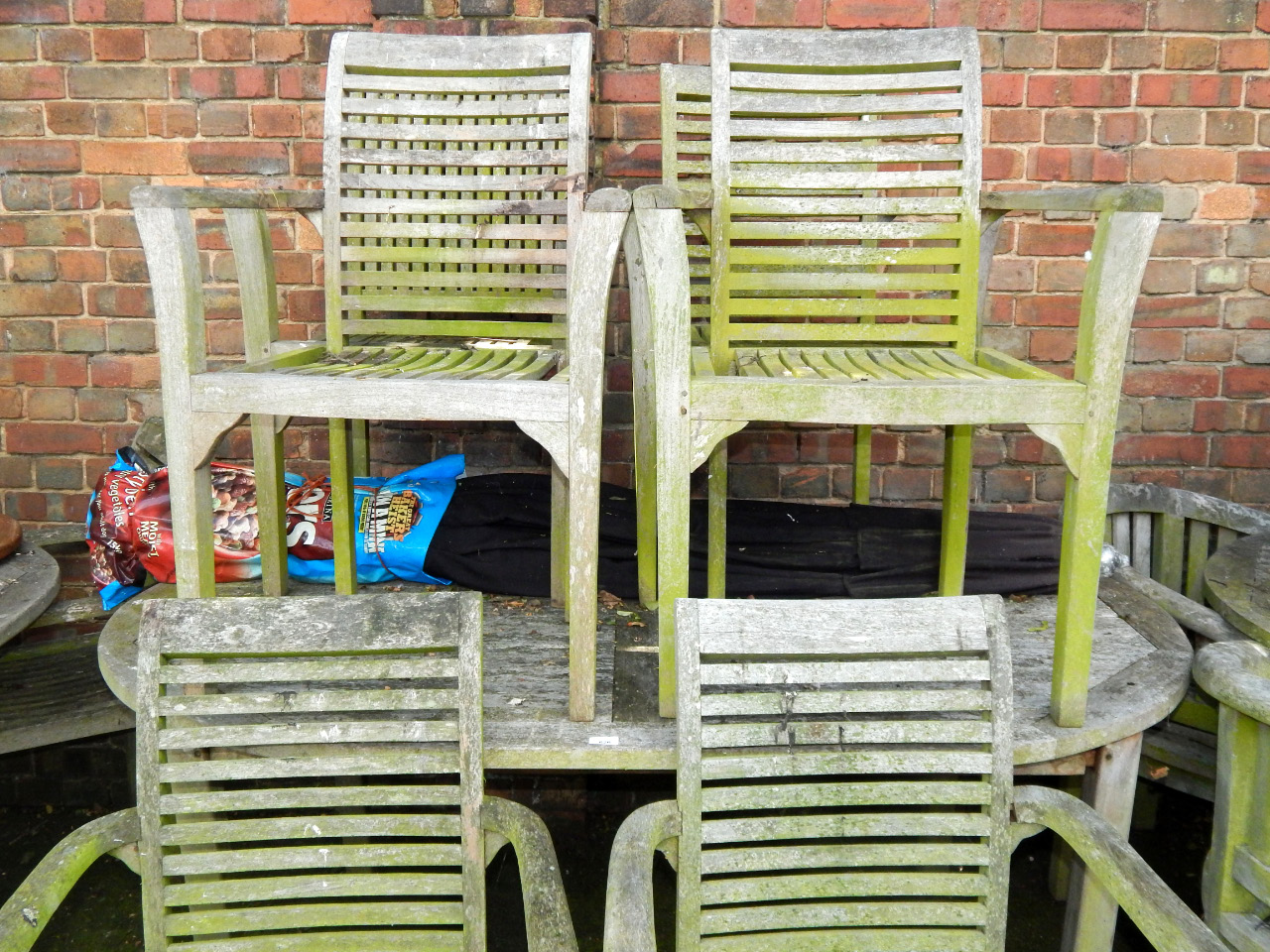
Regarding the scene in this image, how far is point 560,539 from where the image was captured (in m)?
2.27

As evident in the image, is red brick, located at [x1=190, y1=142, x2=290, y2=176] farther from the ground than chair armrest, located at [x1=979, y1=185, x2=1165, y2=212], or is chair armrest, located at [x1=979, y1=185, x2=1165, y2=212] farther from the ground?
red brick, located at [x1=190, y1=142, x2=290, y2=176]

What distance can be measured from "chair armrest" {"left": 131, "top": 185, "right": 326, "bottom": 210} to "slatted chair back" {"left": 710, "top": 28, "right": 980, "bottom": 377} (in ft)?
2.46

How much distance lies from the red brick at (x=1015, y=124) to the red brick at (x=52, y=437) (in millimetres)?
2356

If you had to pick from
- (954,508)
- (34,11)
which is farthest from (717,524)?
(34,11)

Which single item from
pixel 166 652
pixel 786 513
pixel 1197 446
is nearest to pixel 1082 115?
pixel 1197 446

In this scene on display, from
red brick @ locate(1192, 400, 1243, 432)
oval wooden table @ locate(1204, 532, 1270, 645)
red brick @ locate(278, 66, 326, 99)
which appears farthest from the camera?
red brick @ locate(1192, 400, 1243, 432)

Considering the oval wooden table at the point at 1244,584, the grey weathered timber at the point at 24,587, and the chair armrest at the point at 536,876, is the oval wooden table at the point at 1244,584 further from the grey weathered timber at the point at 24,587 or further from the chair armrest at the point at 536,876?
the grey weathered timber at the point at 24,587

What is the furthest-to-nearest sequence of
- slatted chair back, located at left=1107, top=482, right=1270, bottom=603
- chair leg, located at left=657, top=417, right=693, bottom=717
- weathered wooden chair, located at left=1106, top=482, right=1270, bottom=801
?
1. slatted chair back, located at left=1107, top=482, right=1270, bottom=603
2. weathered wooden chair, located at left=1106, top=482, right=1270, bottom=801
3. chair leg, located at left=657, top=417, right=693, bottom=717

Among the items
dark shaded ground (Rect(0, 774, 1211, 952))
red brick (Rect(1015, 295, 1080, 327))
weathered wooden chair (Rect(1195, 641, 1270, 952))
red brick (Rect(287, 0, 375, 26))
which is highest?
red brick (Rect(287, 0, 375, 26))

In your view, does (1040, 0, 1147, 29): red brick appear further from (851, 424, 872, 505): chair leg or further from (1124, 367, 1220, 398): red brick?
(851, 424, 872, 505): chair leg

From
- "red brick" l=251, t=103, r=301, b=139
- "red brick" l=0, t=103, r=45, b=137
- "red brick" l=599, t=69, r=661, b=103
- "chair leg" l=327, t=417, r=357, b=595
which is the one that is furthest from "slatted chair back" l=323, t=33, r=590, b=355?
"red brick" l=0, t=103, r=45, b=137

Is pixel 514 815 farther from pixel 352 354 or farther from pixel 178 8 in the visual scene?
pixel 178 8

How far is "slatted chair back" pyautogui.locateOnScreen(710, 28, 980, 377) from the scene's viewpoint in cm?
200

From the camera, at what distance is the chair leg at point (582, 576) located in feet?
5.44
